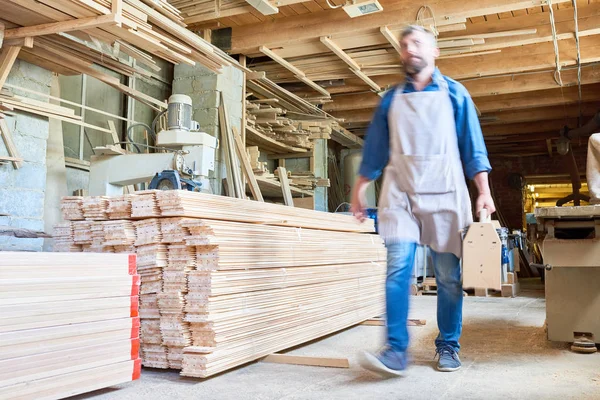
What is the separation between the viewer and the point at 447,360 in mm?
2850

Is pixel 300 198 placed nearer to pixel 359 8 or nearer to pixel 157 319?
pixel 359 8

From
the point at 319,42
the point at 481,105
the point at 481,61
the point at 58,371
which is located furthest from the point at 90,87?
the point at 481,105

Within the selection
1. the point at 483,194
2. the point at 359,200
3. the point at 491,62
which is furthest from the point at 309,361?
the point at 491,62

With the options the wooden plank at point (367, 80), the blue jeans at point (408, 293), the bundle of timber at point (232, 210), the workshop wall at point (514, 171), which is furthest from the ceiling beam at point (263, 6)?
the workshop wall at point (514, 171)

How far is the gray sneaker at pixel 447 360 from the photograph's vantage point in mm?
2820

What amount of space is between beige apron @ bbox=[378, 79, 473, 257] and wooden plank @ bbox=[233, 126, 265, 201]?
363 centimetres

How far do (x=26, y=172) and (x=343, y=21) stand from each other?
3706 mm

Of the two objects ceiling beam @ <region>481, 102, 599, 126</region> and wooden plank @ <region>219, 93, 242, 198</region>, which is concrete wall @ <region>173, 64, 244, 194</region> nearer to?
wooden plank @ <region>219, 93, 242, 198</region>

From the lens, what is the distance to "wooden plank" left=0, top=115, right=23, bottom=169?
3.98 metres

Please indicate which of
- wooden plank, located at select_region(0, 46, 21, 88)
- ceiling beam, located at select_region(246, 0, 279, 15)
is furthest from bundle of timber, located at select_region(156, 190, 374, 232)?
ceiling beam, located at select_region(246, 0, 279, 15)

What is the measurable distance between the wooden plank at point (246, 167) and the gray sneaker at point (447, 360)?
365 cm

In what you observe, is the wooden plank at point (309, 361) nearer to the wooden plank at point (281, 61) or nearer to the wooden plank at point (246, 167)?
the wooden plank at point (246, 167)

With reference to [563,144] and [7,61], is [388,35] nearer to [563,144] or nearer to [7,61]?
[7,61]

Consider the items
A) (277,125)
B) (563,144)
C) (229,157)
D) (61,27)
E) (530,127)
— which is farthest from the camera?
(530,127)
